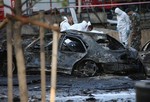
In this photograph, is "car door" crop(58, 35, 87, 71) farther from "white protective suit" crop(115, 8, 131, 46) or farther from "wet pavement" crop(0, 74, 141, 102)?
"white protective suit" crop(115, 8, 131, 46)

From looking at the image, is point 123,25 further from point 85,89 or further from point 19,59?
point 19,59

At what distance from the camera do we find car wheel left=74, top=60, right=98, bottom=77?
1327 centimetres

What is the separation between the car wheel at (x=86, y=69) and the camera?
1327 cm

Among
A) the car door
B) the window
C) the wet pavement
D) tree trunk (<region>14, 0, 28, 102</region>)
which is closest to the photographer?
tree trunk (<region>14, 0, 28, 102</region>)

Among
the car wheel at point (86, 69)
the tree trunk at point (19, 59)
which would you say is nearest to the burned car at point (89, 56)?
the car wheel at point (86, 69)

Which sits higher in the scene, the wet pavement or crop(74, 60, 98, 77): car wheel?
crop(74, 60, 98, 77): car wheel

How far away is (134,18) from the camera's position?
18.9 m

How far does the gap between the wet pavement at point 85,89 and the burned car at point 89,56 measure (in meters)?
0.28

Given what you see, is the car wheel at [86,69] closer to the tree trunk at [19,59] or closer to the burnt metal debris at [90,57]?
the burnt metal debris at [90,57]

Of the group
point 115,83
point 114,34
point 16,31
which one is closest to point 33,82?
point 115,83

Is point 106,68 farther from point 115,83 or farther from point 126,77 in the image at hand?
point 115,83

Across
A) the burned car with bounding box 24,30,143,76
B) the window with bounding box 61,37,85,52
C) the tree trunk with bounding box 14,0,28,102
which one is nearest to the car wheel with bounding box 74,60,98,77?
the burned car with bounding box 24,30,143,76

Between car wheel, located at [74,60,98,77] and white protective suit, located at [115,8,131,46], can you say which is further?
white protective suit, located at [115,8,131,46]

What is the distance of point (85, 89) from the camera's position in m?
10.9
